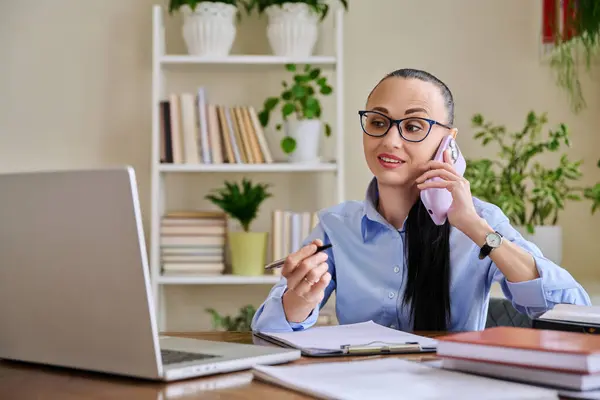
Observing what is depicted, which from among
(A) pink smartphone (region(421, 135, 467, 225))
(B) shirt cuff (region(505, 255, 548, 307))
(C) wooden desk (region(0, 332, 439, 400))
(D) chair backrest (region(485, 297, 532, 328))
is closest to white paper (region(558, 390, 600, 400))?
(C) wooden desk (region(0, 332, 439, 400))

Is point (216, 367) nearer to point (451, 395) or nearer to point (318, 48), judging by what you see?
point (451, 395)

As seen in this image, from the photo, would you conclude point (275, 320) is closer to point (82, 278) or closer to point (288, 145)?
point (82, 278)

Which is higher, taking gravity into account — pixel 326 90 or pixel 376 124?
pixel 326 90

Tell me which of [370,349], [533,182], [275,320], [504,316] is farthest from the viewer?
[533,182]

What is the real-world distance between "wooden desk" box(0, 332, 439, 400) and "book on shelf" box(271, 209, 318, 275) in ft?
6.67

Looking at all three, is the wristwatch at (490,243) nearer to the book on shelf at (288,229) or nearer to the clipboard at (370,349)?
the clipboard at (370,349)

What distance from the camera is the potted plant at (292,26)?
312 centimetres

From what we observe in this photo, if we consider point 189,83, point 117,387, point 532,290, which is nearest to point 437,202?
point 532,290

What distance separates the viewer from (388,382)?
38.7 inches

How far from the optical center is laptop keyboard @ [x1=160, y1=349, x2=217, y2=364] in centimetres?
111

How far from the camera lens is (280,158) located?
11.1 ft

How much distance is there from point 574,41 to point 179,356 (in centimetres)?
245

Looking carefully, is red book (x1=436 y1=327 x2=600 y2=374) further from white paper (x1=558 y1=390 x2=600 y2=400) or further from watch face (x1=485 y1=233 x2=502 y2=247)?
watch face (x1=485 y1=233 x2=502 y2=247)

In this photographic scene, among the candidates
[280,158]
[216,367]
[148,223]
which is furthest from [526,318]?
[148,223]
